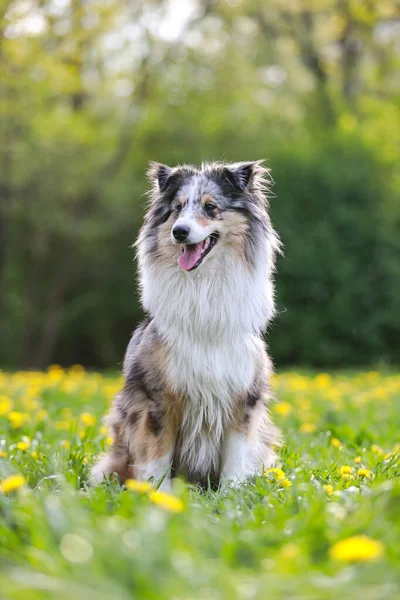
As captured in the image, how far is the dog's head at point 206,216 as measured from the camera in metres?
4.09

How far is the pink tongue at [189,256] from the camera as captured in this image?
13.4ft

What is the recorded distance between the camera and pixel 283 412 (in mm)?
6344

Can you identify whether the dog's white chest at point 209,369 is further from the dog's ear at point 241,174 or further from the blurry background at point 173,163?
the blurry background at point 173,163

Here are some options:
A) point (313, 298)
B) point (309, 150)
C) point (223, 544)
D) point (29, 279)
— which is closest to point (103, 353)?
point (29, 279)

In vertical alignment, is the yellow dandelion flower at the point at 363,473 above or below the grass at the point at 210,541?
above

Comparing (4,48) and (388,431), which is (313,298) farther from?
(388,431)

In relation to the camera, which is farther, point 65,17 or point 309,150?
point 309,150

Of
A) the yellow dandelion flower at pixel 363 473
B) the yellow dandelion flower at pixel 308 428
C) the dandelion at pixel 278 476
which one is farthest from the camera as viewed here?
the yellow dandelion flower at pixel 308 428

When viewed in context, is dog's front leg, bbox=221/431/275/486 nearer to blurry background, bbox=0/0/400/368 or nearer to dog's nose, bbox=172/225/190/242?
dog's nose, bbox=172/225/190/242

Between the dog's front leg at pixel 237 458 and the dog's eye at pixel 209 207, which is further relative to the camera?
the dog's eye at pixel 209 207

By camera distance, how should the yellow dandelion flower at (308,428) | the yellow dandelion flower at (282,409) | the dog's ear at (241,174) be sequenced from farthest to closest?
the yellow dandelion flower at (282,409), the yellow dandelion flower at (308,428), the dog's ear at (241,174)

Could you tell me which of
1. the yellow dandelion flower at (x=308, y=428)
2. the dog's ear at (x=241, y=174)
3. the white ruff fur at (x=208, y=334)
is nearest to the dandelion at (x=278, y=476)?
the white ruff fur at (x=208, y=334)

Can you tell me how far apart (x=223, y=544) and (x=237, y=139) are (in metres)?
15.1

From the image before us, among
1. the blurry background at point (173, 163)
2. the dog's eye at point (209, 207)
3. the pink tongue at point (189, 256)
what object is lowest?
the pink tongue at point (189, 256)
